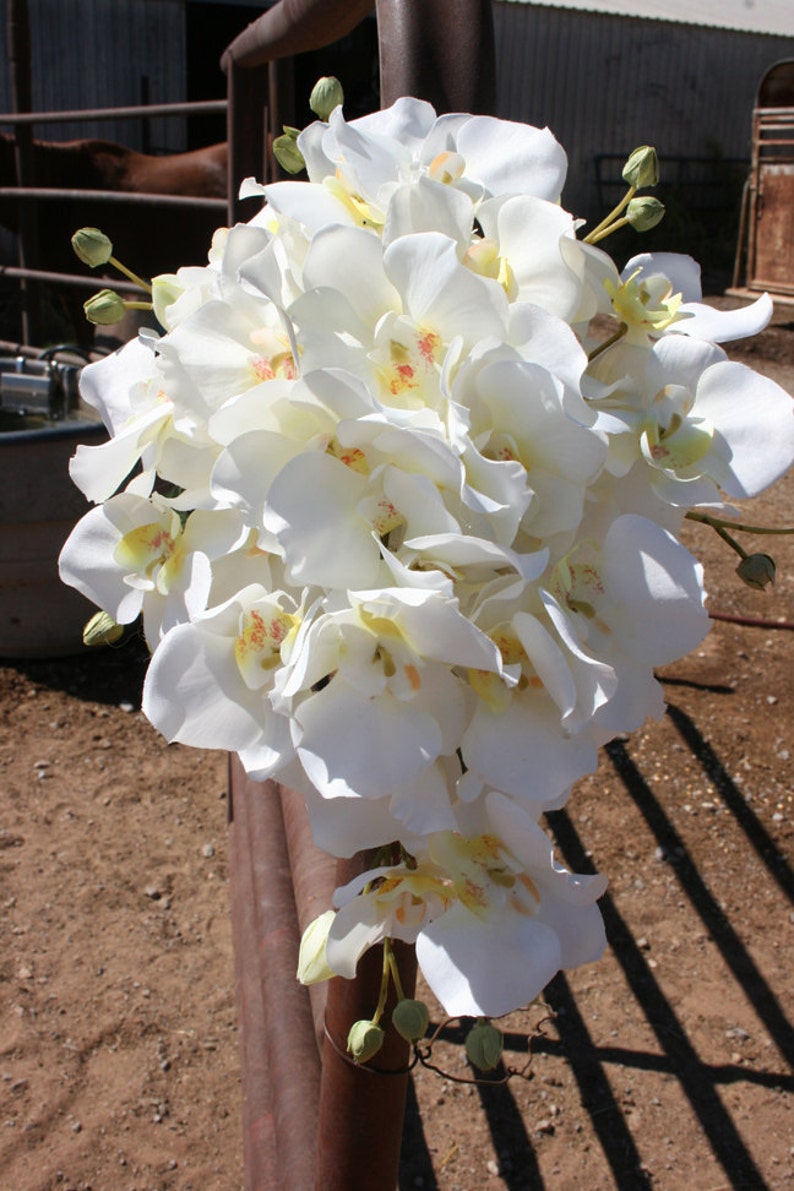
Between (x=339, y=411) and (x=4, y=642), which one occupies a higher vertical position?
(x=339, y=411)

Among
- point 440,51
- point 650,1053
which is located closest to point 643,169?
point 440,51

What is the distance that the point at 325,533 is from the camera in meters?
0.50

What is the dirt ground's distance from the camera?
1.67m

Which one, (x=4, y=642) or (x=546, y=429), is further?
(x=4, y=642)

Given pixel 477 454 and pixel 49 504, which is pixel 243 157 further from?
pixel 477 454

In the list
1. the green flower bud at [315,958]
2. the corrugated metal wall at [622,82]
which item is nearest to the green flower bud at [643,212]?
the green flower bud at [315,958]

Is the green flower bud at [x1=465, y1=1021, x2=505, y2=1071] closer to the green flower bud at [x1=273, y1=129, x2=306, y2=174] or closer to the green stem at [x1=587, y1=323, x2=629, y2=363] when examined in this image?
the green stem at [x1=587, y1=323, x2=629, y2=363]

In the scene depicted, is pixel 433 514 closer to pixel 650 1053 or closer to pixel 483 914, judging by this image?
pixel 483 914

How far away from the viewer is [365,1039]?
62 centimetres

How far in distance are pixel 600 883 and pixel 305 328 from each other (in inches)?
12.2

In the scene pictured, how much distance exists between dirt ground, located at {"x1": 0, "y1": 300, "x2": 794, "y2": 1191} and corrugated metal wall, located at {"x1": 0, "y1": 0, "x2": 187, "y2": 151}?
8.05 m

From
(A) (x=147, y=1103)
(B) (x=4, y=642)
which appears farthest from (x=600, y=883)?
(B) (x=4, y=642)

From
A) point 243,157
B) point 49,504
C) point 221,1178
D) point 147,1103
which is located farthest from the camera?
point 49,504

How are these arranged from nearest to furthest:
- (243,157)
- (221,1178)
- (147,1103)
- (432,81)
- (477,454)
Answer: (477,454), (432,81), (221,1178), (147,1103), (243,157)
